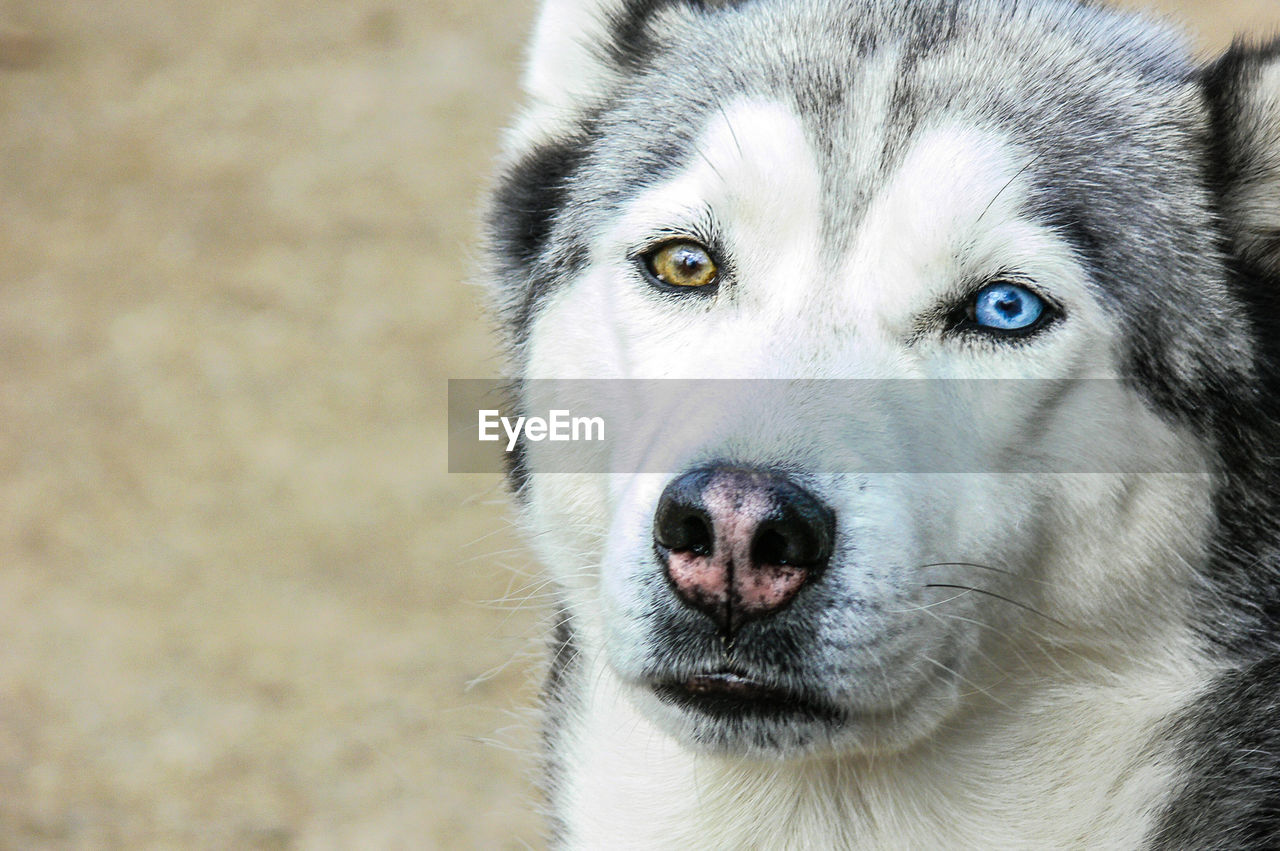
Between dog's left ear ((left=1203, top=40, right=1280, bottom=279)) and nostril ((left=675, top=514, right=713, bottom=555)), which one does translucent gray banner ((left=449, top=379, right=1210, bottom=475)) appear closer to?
nostril ((left=675, top=514, right=713, bottom=555))

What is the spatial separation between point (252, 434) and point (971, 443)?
601 cm

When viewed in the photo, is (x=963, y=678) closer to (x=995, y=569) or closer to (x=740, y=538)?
(x=995, y=569)

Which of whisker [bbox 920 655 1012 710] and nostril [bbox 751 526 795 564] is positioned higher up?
nostril [bbox 751 526 795 564]

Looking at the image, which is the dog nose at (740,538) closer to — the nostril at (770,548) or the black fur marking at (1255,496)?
the nostril at (770,548)

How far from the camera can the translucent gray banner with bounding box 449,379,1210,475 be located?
252 centimetres

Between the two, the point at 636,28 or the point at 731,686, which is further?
the point at 636,28

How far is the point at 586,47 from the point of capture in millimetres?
3805

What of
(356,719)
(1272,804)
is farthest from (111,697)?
(1272,804)

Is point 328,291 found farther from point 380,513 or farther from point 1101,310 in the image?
point 1101,310

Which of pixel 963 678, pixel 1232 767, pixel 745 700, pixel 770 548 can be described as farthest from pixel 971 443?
pixel 1232 767

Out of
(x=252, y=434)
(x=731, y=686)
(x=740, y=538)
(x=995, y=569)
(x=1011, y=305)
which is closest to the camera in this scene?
(x=740, y=538)

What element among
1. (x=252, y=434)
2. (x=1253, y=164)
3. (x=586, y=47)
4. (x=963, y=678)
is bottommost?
(x=252, y=434)

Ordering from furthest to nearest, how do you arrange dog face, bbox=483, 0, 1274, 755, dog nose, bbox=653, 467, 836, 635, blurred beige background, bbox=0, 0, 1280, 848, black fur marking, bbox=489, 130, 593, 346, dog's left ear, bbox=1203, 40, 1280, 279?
blurred beige background, bbox=0, 0, 1280, 848 < black fur marking, bbox=489, 130, 593, 346 < dog's left ear, bbox=1203, 40, 1280, 279 < dog face, bbox=483, 0, 1274, 755 < dog nose, bbox=653, 467, 836, 635

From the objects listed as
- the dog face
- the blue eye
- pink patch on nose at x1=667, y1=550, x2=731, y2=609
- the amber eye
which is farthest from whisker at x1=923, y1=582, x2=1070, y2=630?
the amber eye
